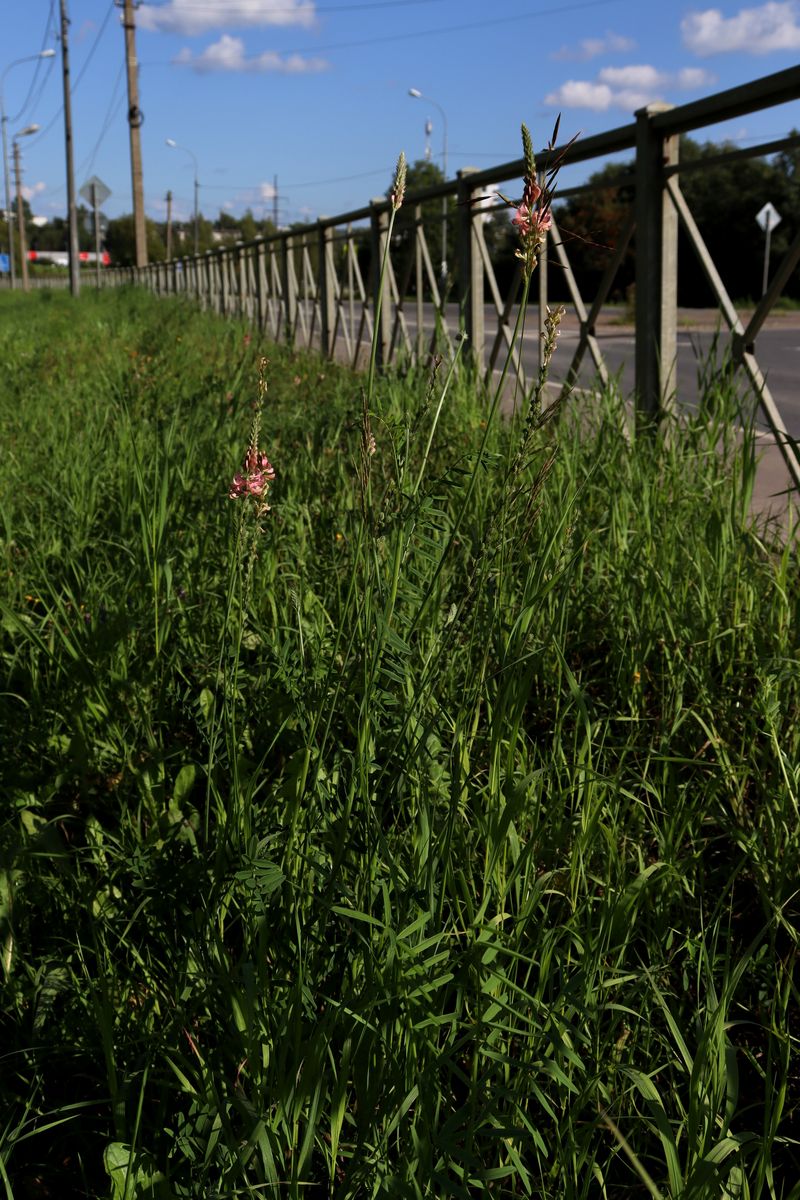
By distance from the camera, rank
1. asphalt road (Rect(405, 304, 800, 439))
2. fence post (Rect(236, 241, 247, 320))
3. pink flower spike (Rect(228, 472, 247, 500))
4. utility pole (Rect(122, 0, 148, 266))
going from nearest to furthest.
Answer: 1. pink flower spike (Rect(228, 472, 247, 500))
2. asphalt road (Rect(405, 304, 800, 439))
3. fence post (Rect(236, 241, 247, 320))
4. utility pole (Rect(122, 0, 148, 266))

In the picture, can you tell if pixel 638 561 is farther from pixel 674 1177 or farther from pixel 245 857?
pixel 674 1177

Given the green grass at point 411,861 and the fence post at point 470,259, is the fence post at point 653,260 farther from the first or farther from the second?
the fence post at point 470,259

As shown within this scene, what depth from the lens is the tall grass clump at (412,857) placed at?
1209 millimetres

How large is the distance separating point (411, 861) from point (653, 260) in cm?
338

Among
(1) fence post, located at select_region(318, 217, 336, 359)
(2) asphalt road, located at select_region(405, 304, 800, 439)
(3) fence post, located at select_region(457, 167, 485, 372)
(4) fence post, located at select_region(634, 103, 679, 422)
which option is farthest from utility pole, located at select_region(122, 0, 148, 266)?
(4) fence post, located at select_region(634, 103, 679, 422)

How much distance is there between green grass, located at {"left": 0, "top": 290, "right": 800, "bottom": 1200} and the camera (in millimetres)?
1213

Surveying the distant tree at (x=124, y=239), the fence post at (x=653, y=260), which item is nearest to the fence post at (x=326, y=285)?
the fence post at (x=653, y=260)

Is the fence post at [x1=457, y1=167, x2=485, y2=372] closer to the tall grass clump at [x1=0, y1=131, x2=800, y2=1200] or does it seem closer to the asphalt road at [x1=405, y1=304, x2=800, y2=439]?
the asphalt road at [x1=405, y1=304, x2=800, y2=439]

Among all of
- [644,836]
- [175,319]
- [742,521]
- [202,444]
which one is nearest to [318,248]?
[175,319]

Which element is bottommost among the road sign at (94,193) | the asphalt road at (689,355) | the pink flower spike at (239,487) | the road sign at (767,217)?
the pink flower spike at (239,487)

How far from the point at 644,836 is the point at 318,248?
10.7 meters

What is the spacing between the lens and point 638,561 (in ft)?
7.88

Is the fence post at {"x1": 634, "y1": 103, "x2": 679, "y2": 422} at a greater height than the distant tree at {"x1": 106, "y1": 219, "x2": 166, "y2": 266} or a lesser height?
lesser

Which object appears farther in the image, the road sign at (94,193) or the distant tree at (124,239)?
the distant tree at (124,239)
